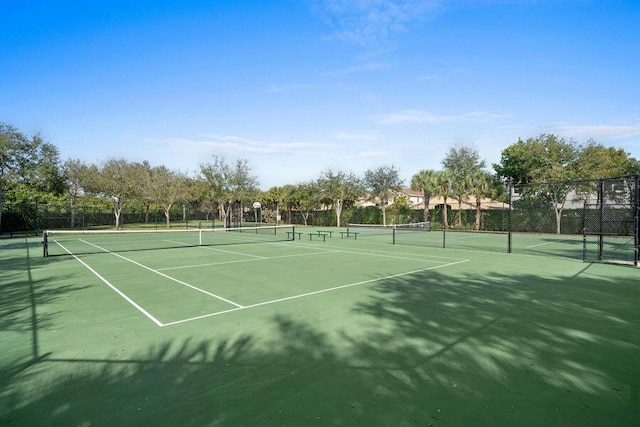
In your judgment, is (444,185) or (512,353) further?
(444,185)

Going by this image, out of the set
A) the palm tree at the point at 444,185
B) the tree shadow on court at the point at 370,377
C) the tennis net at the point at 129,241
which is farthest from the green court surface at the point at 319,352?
the palm tree at the point at 444,185

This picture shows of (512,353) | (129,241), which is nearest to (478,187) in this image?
(129,241)

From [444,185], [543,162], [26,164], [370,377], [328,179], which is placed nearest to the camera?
[370,377]

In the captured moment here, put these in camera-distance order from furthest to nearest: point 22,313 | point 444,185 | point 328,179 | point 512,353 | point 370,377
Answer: point 328,179 → point 444,185 → point 22,313 → point 512,353 → point 370,377

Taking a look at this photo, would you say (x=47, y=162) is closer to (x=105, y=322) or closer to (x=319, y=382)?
(x=105, y=322)

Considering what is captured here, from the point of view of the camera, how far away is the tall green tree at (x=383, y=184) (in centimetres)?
4516

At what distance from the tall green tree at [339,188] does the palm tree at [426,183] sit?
299 inches

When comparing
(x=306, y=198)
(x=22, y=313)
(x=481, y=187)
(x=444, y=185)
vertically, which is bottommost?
(x=22, y=313)

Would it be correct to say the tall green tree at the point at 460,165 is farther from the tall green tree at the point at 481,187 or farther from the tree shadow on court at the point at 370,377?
the tree shadow on court at the point at 370,377

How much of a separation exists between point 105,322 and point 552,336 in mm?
6999

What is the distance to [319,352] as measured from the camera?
4.53 meters

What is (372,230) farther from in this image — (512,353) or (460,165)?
(512,353)

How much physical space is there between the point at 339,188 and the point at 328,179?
213 cm

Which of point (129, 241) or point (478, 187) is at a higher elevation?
point (478, 187)
